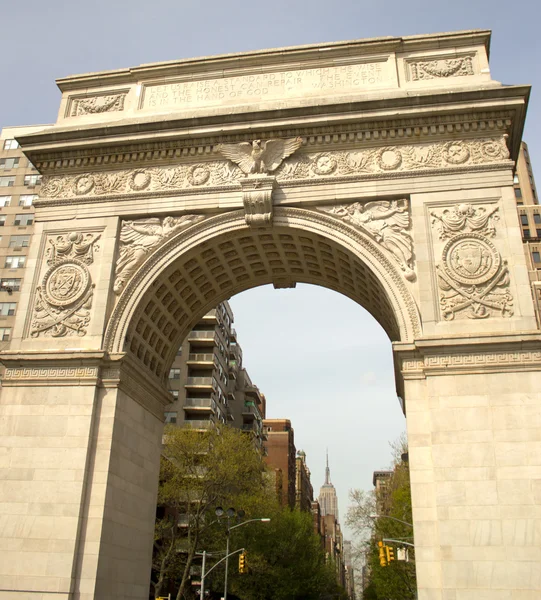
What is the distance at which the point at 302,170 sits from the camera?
69.0ft

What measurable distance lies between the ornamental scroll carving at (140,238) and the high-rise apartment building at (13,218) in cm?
3142

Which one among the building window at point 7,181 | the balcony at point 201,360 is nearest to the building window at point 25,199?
the building window at point 7,181

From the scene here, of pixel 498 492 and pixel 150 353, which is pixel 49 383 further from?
pixel 498 492

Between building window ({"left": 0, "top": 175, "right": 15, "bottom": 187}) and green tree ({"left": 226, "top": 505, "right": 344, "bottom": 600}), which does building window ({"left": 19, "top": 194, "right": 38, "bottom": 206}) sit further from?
green tree ({"left": 226, "top": 505, "right": 344, "bottom": 600})

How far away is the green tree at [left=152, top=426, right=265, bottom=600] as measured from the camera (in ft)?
134

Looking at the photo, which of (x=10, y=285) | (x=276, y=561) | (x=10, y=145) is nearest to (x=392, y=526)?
(x=276, y=561)

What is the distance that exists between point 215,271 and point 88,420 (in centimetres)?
737

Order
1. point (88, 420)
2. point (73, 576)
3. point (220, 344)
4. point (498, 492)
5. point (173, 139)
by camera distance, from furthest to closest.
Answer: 1. point (220, 344)
2. point (173, 139)
3. point (88, 420)
4. point (73, 576)
5. point (498, 492)

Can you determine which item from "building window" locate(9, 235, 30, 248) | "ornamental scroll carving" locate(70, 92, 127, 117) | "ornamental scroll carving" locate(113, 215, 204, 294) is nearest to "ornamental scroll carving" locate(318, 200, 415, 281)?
"ornamental scroll carving" locate(113, 215, 204, 294)

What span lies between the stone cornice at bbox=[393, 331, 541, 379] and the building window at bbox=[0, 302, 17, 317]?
4049cm

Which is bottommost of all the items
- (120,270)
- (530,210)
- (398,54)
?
(120,270)

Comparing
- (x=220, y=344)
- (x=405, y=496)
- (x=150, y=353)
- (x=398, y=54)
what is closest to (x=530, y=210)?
(x=220, y=344)

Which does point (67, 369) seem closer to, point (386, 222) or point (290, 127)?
point (290, 127)

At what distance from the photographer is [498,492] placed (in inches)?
626
